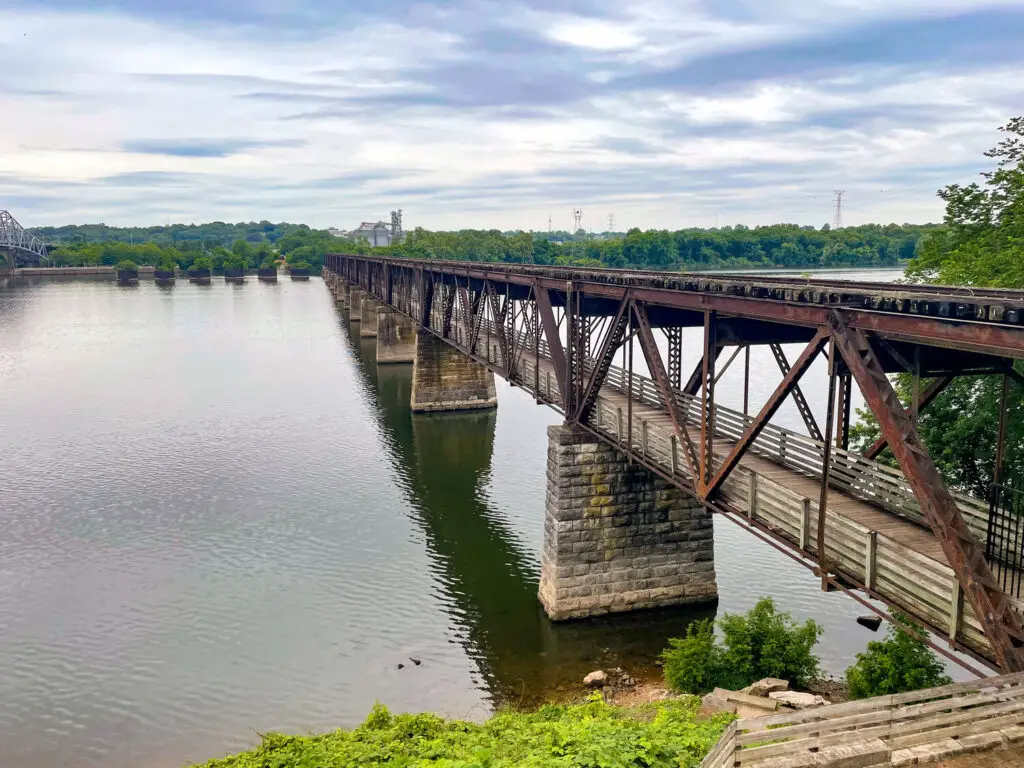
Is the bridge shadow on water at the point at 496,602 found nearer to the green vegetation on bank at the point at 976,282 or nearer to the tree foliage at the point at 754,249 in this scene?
the green vegetation on bank at the point at 976,282

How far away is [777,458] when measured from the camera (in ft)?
58.2

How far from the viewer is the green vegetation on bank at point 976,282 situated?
2167 cm

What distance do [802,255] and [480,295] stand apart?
9975 cm

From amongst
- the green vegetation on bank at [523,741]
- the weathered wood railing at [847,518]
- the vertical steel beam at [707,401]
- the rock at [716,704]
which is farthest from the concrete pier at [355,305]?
the rock at [716,704]

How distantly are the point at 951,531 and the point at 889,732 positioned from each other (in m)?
2.56

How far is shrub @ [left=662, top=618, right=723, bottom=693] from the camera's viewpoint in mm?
19094

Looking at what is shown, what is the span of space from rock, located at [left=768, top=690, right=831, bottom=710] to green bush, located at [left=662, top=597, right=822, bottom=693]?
1.88 m

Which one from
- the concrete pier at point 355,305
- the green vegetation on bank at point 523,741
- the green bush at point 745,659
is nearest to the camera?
the green vegetation on bank at point 523,741

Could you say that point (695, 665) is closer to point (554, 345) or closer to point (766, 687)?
point (766, 687)

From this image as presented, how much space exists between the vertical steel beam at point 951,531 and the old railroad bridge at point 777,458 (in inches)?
0.9

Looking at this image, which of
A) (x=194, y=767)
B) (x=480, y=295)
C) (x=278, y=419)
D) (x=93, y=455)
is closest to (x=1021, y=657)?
(x=194, y=767)

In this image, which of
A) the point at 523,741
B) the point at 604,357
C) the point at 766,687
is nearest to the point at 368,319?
the point at 604,357

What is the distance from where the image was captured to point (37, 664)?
877 inches

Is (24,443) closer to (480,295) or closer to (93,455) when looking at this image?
(93,455)
